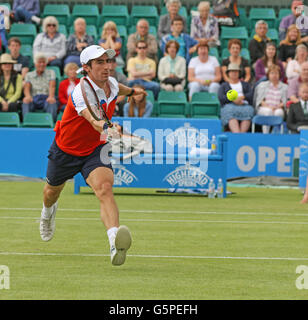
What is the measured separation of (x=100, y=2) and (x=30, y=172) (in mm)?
7532

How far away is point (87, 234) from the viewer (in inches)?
387

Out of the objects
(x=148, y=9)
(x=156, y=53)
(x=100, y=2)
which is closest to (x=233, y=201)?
(x=156, y=53)

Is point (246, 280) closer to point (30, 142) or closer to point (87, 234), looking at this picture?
point (87, 234)

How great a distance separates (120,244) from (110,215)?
50 centimetres

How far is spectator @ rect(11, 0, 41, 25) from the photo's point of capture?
21.6 metres

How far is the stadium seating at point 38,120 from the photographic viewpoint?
18112 millimetres

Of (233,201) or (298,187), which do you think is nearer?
(233,201)

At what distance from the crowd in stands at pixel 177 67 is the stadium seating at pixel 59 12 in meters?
1.41

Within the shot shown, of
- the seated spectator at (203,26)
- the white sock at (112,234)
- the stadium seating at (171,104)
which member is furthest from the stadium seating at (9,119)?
the white sock at (112,234)

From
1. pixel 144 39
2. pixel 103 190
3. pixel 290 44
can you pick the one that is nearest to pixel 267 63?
pixel 290 44

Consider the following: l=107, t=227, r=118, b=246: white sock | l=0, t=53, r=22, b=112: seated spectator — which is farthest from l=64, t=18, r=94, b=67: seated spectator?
l=107, t=227, r=118, b=246: white sock

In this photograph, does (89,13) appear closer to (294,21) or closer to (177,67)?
(177,67)

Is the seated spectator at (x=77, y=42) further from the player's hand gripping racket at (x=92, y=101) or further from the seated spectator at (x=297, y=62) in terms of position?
the player's hand gripping racket at (x=92, y=101)

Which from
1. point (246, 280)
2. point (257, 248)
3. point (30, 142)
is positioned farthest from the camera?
point (30, 142)
